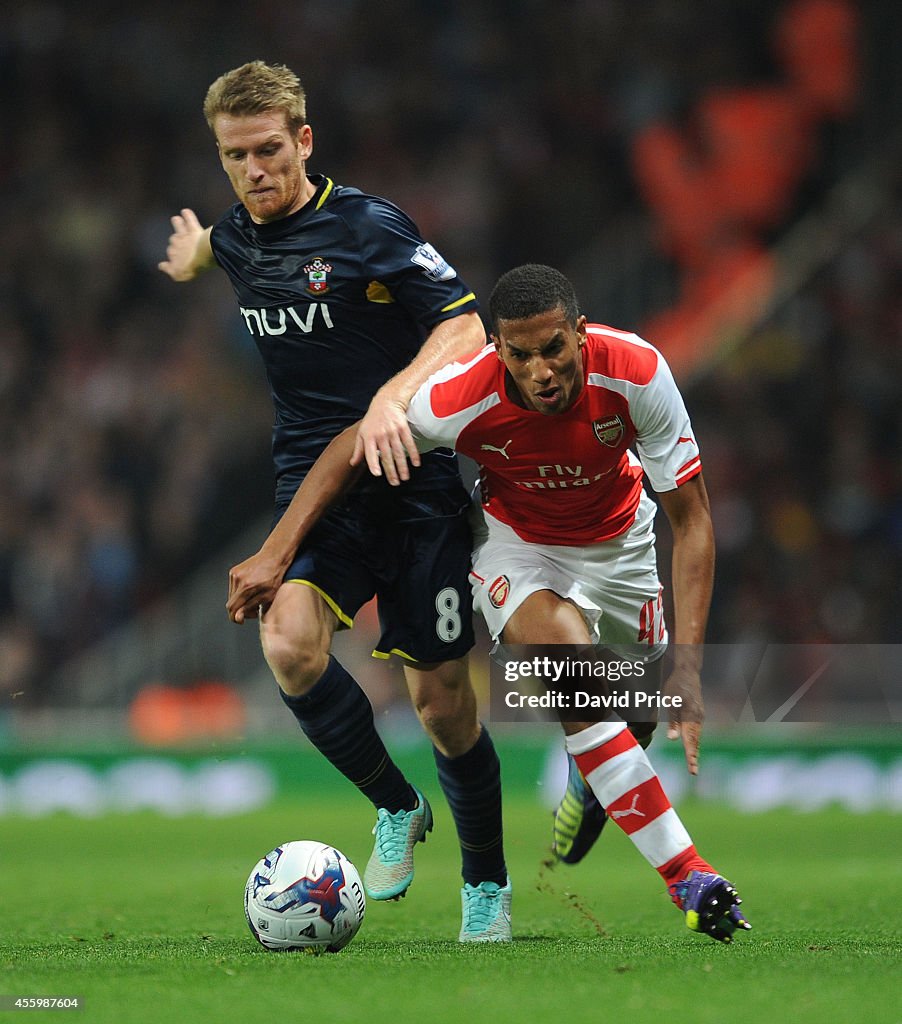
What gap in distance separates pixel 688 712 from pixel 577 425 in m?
0.93

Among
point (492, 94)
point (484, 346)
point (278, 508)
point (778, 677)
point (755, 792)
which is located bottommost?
point (755, 792)

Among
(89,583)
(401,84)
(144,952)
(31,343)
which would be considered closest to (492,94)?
(401,84)

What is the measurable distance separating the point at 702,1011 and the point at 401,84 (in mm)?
13525

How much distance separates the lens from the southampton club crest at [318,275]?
543cm

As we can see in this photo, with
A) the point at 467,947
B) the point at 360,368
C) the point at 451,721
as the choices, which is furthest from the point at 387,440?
the point at 467,947

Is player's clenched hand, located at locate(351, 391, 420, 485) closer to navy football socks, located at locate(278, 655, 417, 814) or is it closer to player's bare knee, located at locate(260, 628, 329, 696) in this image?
player's bare knee, located at locate(260, 628, 329, 696)

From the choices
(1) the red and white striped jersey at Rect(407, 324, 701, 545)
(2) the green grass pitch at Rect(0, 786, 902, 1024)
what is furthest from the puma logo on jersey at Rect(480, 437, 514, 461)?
(2) the green grass pitch at Rect(0, 786, 902, 1024)

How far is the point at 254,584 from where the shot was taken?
518cm

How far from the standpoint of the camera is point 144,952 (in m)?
4.88

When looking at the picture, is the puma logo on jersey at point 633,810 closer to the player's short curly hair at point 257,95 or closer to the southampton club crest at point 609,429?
the southampton club crest at point 609,429

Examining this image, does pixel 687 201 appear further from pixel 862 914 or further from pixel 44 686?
pixel 862 914

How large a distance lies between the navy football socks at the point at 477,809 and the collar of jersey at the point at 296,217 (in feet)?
5.88

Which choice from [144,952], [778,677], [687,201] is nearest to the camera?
[144,952]

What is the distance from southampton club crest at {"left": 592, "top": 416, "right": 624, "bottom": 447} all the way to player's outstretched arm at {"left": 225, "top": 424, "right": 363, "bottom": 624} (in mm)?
754
